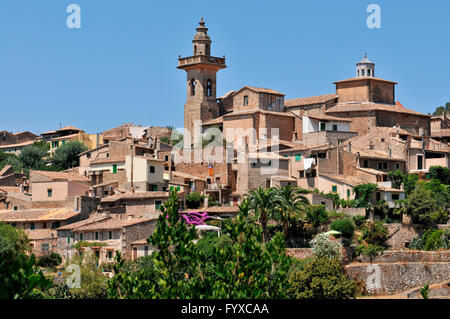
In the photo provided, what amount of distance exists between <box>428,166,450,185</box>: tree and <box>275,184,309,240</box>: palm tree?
48.5 feet

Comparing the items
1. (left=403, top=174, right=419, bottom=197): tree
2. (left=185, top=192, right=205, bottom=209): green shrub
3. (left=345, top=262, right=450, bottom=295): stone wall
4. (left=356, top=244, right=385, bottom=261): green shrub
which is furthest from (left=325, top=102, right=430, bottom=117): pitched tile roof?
(left=345, top=262, right=450, bottom=295): stone wall

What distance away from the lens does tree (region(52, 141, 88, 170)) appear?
81.5 meters

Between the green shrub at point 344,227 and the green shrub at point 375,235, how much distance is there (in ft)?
4.50

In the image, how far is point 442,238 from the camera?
5275 centimetres

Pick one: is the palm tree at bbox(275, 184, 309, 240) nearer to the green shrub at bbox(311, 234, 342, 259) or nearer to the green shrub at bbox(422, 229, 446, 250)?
the green shrub at bbox(311, 234, 342, 259)

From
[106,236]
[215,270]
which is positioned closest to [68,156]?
[106,236]

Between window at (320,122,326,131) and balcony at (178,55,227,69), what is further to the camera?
balcony at (178,55,227,69)

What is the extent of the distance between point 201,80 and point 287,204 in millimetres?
28349

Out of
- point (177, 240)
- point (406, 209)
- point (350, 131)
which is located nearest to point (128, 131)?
point (350, 131)

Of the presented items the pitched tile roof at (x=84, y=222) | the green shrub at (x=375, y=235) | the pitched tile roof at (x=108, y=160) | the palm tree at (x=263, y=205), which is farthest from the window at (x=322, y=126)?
the pitched tile roof at (x=84, y=222)

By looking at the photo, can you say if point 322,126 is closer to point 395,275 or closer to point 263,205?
point 263,205

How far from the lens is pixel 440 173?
2542 inches

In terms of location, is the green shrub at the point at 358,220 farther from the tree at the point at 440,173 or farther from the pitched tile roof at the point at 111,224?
the pitched tile roof at the point at 111,224

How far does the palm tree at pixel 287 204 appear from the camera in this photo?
5147cm
